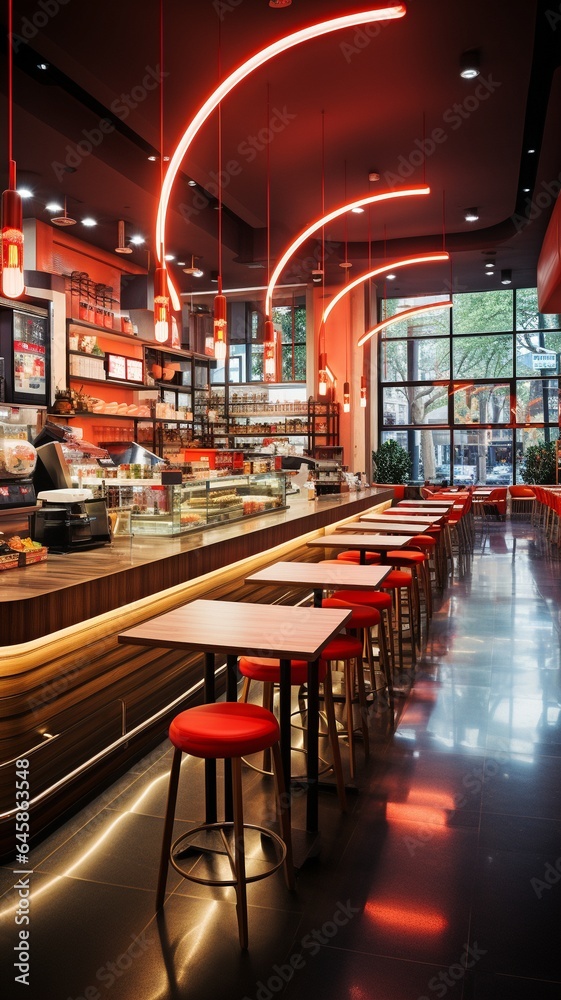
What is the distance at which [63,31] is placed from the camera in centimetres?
534

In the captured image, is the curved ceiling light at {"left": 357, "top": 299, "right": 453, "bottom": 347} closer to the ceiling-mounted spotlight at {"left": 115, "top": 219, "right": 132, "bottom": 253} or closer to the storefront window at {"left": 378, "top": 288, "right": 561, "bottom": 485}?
the ceiling-mounted spotlight at {"left": 115, "top": 219, "right": 132, "bottom": 253}

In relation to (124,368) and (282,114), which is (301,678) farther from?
(124,368)

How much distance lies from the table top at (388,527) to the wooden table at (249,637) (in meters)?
3.10

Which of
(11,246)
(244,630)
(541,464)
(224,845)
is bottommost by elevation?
(224,845)

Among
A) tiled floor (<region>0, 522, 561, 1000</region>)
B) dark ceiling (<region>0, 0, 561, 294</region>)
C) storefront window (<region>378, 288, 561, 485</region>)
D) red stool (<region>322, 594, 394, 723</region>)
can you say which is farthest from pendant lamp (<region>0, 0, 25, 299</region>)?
storefront window (<region>378, 288, 561, 485</region>)

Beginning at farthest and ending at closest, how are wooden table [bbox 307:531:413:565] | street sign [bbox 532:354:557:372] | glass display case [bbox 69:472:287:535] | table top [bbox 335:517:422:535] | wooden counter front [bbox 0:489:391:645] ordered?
1. street sign [bbox 532:354:557:372]
2. table top [bbox 335:517:422:535]
3. wooden table [bbox 307:531:413:565]
4. glass display case [bbox 69:472:287:535]
5. wooden counter front [bbox 0:489:391:645]

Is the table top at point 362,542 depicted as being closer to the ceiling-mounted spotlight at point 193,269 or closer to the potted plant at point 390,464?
the ceiling-mounted spotlight at point 193,269

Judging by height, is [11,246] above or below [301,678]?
above

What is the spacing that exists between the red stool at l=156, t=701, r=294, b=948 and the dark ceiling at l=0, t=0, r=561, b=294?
11.2ft

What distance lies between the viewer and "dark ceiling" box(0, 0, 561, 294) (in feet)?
17.7

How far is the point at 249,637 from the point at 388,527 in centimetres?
381

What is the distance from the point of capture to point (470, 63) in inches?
235

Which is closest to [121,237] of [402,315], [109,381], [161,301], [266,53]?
[109,381]

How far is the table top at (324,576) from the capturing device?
3.71 meters
